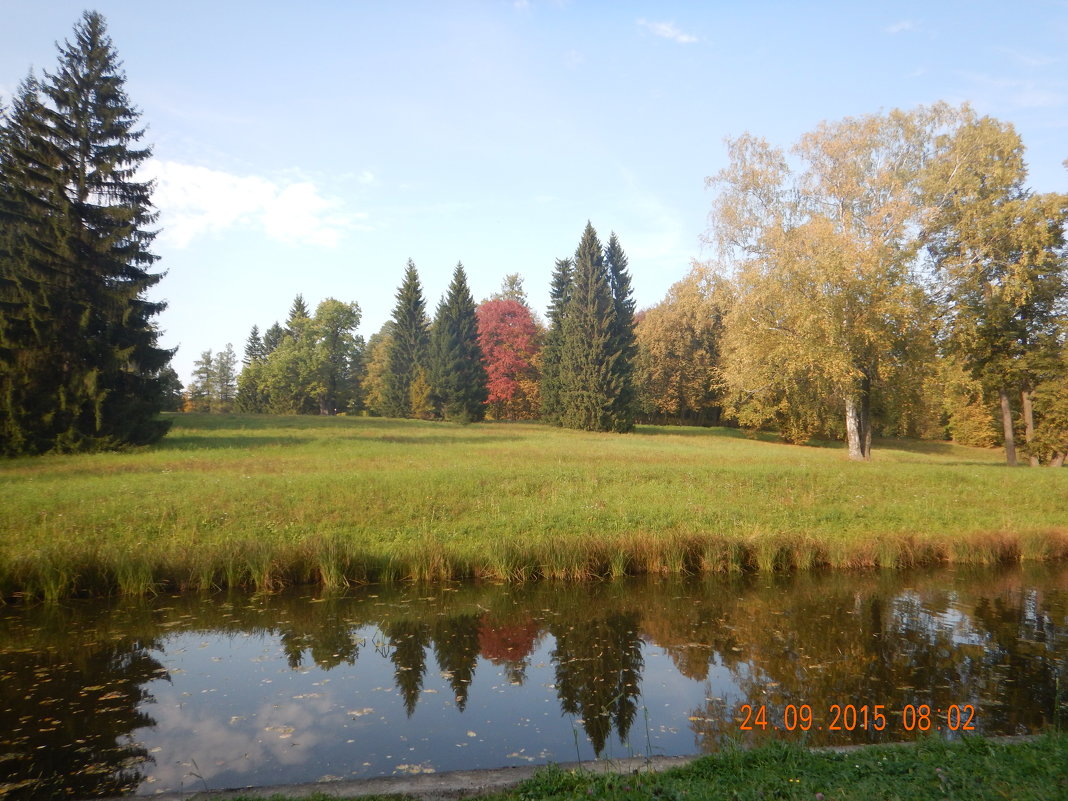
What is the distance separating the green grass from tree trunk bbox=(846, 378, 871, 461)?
27082 mm

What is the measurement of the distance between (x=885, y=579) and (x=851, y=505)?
5.24 metres

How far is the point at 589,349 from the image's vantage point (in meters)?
55.3

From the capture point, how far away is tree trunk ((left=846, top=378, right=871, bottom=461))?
98.8 feet

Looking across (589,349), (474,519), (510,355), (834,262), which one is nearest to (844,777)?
(474,519)

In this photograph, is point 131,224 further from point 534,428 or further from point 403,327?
point 403,327

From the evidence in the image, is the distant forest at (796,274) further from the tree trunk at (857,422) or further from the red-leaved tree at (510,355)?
the red-leaved tree at (510,355)

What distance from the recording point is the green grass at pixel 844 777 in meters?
4.21

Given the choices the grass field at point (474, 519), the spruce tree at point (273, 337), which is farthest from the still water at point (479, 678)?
the spruce tree at point (273, 337)

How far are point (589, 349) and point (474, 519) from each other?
4054 cm

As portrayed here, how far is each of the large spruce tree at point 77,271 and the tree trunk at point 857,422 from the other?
102 feet

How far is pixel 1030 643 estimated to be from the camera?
9.34 m

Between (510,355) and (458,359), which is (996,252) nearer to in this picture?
(458,359)
